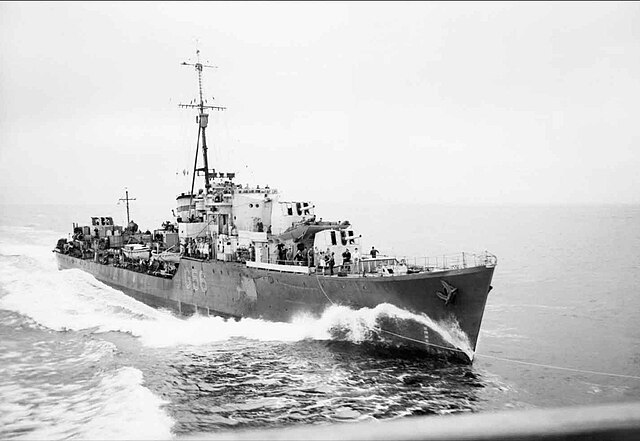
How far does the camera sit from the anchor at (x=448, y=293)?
1816 cm

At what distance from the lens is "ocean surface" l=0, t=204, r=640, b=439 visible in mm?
14211

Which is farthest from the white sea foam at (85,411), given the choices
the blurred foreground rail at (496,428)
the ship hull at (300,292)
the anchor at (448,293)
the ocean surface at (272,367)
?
the blurred foreground rail at (496,428)

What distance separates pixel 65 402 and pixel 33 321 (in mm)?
13142

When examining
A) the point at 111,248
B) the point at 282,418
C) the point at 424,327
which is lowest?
the point at 282,418

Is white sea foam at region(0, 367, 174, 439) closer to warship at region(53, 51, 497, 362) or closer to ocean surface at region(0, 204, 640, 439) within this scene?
ocean surface at region(0, 204, 640, 439)

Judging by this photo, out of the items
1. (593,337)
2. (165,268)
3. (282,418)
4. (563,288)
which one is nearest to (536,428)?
(282,418)

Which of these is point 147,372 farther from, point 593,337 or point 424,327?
point 593,337

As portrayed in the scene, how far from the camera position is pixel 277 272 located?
22.4 metres

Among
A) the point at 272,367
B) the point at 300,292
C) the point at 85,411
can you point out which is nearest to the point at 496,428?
the point at 85,411

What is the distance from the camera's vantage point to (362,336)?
20281 millimetres

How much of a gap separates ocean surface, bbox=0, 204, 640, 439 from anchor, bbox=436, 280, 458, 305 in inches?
85.8

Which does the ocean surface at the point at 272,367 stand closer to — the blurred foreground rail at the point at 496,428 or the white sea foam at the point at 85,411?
the white sea foam at the point at 85,411

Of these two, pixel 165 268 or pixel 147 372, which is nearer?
pixel 147 372

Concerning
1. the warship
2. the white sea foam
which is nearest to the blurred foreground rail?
the white sea foam
